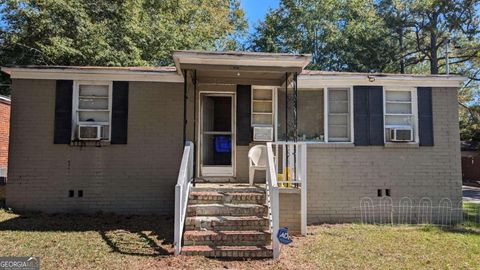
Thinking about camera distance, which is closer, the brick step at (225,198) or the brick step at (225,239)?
the brick step at (225,239)

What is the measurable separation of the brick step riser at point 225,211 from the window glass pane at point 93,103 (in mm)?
3646

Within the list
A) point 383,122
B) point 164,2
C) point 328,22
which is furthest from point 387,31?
point 383,122

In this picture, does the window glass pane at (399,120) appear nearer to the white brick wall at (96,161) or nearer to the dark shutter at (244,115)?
the dark shutter at (244,115)

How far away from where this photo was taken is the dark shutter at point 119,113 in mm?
8453

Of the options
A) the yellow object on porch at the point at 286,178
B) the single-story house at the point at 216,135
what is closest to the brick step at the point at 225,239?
the yellow object on porch at the point at 286,178

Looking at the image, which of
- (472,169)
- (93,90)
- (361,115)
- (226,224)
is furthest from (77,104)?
(472,169)

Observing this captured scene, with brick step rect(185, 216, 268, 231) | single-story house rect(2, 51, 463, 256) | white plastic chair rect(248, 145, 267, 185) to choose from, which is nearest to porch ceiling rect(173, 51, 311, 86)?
single-story house rect(2, 51, 463, 256)

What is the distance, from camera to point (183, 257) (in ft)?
17.8

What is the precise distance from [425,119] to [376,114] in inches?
45.8

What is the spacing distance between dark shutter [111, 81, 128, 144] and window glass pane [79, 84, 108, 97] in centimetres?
25

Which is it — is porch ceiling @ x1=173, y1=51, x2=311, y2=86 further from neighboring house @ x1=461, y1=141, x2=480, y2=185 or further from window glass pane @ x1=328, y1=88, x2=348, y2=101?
neighboring house @ x1=461, y1=141, x2=480, y2=185

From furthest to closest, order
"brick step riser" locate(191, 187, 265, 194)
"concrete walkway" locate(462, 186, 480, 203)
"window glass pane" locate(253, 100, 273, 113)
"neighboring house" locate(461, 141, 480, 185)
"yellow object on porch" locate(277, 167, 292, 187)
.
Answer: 1. "neighboring house" locate(461, 141, 480, 185)
2. "concrete walkway" locate(462, 186, 480, 203)
3. "window glass pane" locate(253, 100, 273, 113)
4. "yellow object on porch" locate(277, 167, 292, 187)
5. "brick step riser" locate(191, 187, 265, 194)

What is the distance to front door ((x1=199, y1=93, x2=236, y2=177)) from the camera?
29.2 ft

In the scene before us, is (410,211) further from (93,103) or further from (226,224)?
(93,103)
